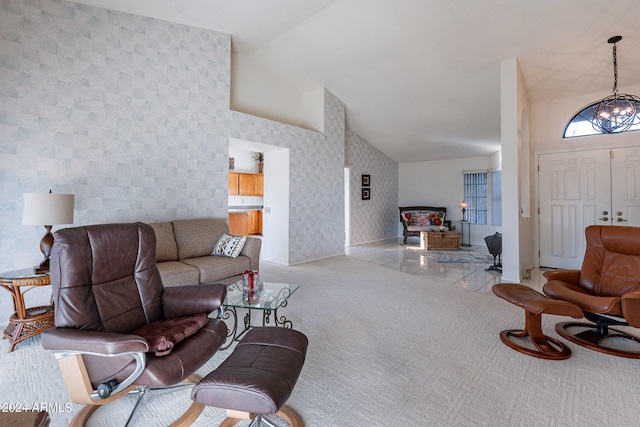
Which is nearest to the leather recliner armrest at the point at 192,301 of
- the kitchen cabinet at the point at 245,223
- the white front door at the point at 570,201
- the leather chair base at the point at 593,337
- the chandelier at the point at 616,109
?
the leather chair base at the point at 593,337

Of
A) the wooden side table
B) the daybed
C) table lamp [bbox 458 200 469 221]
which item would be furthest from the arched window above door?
the wooden side table

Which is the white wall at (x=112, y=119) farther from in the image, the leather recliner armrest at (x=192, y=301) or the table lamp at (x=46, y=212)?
the leather recliner armrest at (x=192, y=301)

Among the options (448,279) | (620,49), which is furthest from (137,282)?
(620,49)

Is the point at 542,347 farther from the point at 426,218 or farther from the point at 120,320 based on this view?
the point at 426,218

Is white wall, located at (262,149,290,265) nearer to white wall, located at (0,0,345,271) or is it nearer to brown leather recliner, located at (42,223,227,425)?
white wall, located at (0,0,345,271)

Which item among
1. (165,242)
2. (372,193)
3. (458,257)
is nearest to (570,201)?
(458,257)

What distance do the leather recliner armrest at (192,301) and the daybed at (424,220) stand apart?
24.3ft

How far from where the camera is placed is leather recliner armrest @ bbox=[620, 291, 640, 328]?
2.07 m

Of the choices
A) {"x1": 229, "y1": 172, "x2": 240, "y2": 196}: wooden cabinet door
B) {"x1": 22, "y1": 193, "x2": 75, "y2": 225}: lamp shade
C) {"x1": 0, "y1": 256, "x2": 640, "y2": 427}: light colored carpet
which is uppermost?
{"x1": 229, "y1": 172, "x2": 240, "y2": 196}: wooden cabinet door

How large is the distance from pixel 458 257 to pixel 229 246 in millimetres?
5010

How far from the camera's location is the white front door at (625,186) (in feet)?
15.2

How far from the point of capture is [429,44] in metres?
4.53

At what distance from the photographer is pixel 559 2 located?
3.34m

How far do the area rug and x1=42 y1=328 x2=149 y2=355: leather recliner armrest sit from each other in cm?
575
